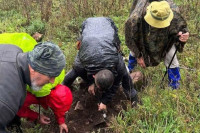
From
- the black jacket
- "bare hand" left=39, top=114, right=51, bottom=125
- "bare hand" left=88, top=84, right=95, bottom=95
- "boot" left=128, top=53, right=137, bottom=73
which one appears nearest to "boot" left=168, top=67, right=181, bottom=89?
"boot" left=128, top=53, right=137, bottom=73

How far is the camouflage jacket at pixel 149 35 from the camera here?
10.4ft

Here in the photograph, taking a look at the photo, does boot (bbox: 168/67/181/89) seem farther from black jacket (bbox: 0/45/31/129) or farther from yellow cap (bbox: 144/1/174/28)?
black jacket (bbox: 0/45/31/129)

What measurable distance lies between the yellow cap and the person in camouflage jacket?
0.16 ft

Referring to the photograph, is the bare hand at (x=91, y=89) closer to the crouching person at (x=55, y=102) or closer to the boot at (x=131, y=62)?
the crouching person at (x=55, y=102)

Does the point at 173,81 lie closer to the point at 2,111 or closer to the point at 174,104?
the point at 174,104

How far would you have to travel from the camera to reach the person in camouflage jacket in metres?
3.18

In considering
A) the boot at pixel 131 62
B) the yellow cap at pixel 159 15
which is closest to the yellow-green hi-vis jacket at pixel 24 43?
the yellow cap at pixel 159 15

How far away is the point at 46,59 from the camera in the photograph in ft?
6.65

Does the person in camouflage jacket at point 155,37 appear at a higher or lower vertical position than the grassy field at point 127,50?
higher

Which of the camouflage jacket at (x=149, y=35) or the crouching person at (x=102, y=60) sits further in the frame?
the camouflage jacket at (x=149, y=35)

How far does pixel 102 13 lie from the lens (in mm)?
5445

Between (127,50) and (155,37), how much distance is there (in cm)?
134

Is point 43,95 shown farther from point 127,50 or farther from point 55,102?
point 127,50

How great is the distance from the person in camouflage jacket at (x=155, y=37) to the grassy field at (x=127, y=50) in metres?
0.26
